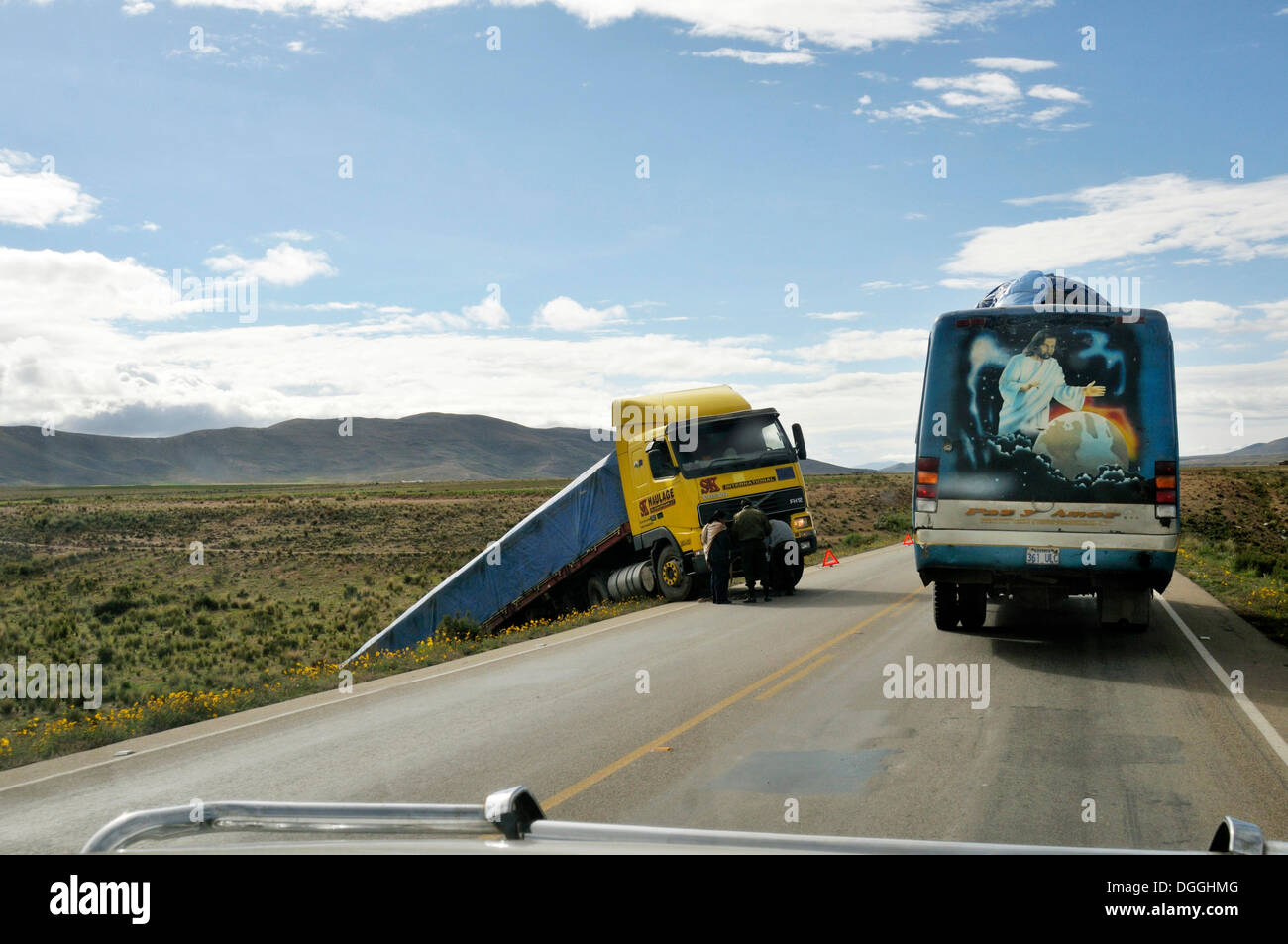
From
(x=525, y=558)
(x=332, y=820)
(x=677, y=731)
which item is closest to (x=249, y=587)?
(x=525, y=558)

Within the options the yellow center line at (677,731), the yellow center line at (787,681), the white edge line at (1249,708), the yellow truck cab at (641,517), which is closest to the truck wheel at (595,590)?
the yellow truck cab at (641,517)

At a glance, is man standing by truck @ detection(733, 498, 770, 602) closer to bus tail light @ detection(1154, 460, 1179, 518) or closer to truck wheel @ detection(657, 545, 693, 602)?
truck wheel @ detection(657, 545, 693, 602)

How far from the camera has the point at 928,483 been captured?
11930 mm

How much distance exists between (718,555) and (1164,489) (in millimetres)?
9068

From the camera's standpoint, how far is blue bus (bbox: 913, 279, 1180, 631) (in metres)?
11.3

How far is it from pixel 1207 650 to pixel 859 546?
27.9 m

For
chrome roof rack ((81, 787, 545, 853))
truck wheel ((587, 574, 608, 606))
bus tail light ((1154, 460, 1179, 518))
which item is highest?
bus tail light ((1154, 460, 1179, 518))

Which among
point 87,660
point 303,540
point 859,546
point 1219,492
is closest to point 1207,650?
point 87,660

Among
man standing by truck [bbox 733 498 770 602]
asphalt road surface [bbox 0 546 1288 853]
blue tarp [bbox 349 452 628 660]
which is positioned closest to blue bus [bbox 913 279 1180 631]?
asphalt road surface [bbox 0 546 1288 853]

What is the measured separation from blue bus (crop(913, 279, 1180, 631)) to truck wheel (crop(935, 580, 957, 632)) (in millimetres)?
1242

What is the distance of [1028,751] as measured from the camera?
25.3ft

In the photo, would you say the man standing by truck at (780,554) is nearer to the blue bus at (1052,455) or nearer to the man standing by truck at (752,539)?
the man standing by truck at (752,539)

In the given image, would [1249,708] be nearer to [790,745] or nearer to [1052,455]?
[1052,455]
